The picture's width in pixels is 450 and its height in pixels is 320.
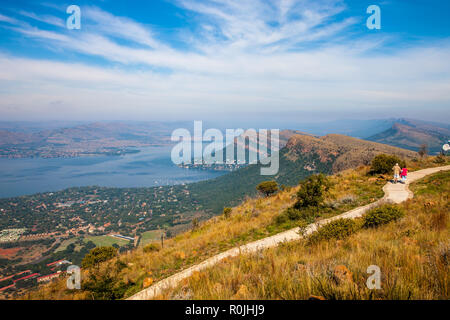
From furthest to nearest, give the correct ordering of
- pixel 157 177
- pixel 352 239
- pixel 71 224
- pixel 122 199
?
pixel 157 177 < pixel 122 199 < pixel 71 224 < pixel 352 239

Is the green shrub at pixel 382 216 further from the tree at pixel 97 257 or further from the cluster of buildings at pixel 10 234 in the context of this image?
the cluster of buildings at pixel 10 234

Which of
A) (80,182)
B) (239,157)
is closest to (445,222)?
(239,157)

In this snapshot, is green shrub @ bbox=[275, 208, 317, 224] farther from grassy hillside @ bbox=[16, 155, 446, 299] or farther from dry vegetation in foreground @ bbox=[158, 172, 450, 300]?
dry vegetation in foreground @ bbox=[158, 172, 450, 300]

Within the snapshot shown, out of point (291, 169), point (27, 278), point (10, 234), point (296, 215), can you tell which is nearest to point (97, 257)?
point (296, 215)

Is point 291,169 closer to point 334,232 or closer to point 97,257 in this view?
point 334,232

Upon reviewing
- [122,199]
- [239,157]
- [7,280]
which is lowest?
[122,199]
